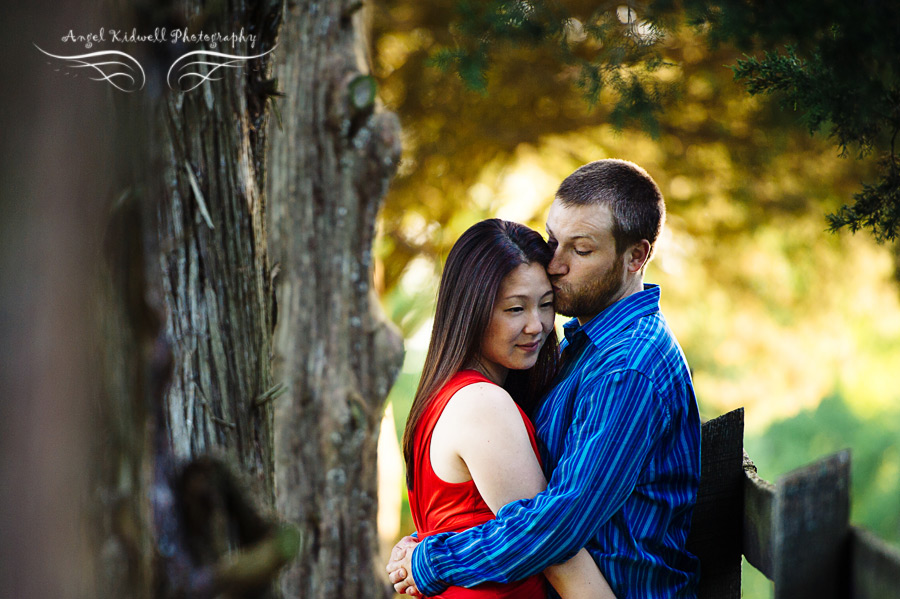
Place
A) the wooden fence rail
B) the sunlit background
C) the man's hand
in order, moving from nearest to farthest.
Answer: the wooden fence rail
the man's hand
the sunlit background

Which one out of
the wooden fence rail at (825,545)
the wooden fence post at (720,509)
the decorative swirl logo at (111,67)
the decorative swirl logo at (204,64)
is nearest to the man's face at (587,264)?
the wooden fence post at (720,509)

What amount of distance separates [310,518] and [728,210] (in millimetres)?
5095

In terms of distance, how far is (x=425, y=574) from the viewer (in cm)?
213

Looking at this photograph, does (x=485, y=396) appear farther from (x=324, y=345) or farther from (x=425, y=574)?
(x=324, y=345)

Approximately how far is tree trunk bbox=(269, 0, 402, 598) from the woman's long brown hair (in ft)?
8.28

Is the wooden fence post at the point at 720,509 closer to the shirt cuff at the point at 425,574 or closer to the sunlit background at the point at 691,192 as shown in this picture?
the shirt cuff at the point at 425,574

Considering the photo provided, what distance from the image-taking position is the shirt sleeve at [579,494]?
193 cm

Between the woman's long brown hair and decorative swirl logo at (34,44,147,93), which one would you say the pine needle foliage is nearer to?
the woman's long brown hair

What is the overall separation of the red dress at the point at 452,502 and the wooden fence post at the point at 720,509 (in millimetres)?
448

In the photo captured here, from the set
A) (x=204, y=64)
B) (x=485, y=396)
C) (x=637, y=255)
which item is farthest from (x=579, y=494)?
(x=204, y=64)

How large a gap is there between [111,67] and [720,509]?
172cm

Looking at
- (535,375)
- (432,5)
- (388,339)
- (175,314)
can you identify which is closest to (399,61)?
(432,5)

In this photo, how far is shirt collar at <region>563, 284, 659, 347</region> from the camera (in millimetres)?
2293

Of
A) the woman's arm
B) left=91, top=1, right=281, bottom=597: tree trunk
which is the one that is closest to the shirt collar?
the woman's arm
